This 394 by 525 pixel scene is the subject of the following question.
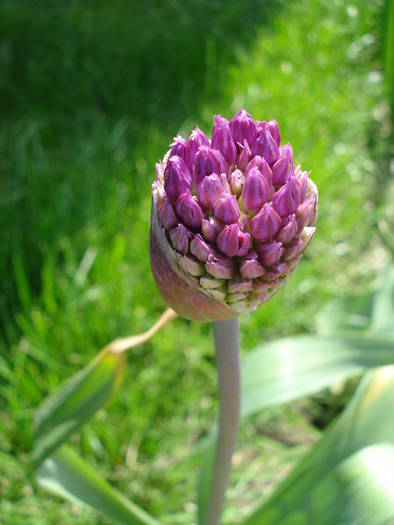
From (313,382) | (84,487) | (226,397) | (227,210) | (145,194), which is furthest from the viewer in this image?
(145,194)

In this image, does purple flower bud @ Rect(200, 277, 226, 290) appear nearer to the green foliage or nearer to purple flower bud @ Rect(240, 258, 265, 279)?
purple flower bud @ Rect(240, 258, 265, 279)

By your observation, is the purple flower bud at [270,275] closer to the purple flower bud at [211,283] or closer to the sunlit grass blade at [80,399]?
the purple flower bud at [211,283]

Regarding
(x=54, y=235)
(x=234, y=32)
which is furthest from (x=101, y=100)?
(x=54, y=235)

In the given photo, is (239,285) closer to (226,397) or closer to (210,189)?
(210,189)

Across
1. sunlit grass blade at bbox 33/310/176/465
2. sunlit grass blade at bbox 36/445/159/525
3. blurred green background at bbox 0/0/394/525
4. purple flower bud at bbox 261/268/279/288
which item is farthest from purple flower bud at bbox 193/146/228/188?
blurred green background at bbox 0/0/394/525

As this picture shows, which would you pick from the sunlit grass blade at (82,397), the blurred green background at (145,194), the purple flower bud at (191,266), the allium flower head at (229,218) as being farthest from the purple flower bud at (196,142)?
the blurred green background at (145,194)

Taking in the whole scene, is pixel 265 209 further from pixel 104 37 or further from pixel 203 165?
pixel 104 37

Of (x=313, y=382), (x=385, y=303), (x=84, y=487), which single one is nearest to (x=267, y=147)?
(x=313, y=382)
